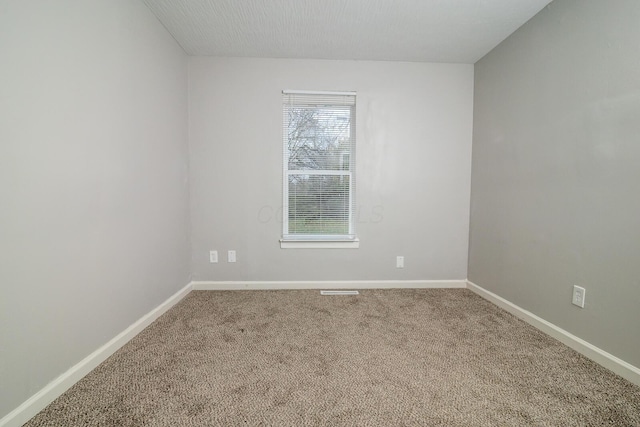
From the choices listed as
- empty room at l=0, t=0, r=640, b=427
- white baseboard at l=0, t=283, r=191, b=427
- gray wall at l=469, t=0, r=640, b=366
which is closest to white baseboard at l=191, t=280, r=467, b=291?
empty room at l=0, t=0, r=640, b=427

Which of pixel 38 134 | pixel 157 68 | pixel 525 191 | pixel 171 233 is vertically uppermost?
pixel 157 68

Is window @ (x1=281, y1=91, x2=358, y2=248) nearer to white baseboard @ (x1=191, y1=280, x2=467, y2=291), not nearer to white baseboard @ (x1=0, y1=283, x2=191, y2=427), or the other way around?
white baseboard @ (x1=191, y1=280, x2=467, y2=291)

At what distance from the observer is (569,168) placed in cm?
175

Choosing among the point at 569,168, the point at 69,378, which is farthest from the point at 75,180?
the point at 569,168

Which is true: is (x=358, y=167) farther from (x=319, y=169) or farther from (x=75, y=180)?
(x=75, y=180)

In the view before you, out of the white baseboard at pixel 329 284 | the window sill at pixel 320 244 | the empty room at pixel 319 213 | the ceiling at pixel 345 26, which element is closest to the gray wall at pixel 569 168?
the empty room at pixel 319 213

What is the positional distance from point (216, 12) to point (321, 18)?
81 centimetres

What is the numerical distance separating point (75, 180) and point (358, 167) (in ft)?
7.31

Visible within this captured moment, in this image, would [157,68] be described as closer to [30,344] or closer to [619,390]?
[30,344]

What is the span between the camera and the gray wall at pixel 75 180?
108cm

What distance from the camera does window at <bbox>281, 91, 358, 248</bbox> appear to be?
8.97ft

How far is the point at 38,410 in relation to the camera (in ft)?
3.84

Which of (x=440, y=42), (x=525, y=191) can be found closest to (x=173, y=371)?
(x=525, y=191)

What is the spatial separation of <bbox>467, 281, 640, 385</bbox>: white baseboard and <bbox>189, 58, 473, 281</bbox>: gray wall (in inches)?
26.4
